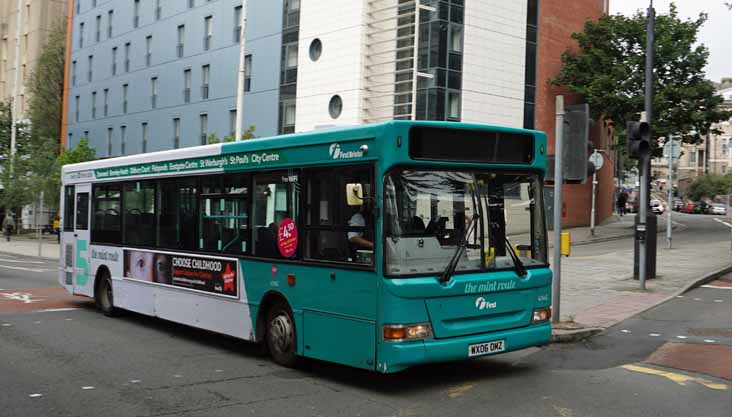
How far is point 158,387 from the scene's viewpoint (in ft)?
24.9

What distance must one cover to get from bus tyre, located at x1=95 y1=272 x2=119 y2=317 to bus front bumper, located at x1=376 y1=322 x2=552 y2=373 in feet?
23.7

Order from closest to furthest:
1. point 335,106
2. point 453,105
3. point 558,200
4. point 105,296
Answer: point 558,200, point 105,296, point 453,105, point 335,106

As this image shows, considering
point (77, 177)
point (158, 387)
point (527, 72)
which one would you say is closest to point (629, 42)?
point (527, 72)

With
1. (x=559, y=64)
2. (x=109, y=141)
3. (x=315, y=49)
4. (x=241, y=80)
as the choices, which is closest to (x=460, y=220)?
(x=241, y=80)

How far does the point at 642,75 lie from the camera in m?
37.6

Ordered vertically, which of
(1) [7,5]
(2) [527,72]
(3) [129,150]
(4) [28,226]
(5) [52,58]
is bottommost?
(4) [28,226]

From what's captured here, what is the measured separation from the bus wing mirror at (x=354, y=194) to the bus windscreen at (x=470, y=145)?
632 millimetres

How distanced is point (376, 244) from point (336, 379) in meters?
1.80

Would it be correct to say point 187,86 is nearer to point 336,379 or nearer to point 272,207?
point 272,207

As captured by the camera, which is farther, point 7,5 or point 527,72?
point 7,5

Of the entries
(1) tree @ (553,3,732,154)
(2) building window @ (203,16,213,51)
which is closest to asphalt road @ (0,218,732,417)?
(1) tree @ (553,3,732,154)

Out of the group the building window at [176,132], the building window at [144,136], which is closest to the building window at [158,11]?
the building window at [144,136]

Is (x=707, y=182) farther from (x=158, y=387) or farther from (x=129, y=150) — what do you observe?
(x=158, y=387)

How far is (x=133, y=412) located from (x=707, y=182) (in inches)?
3642
